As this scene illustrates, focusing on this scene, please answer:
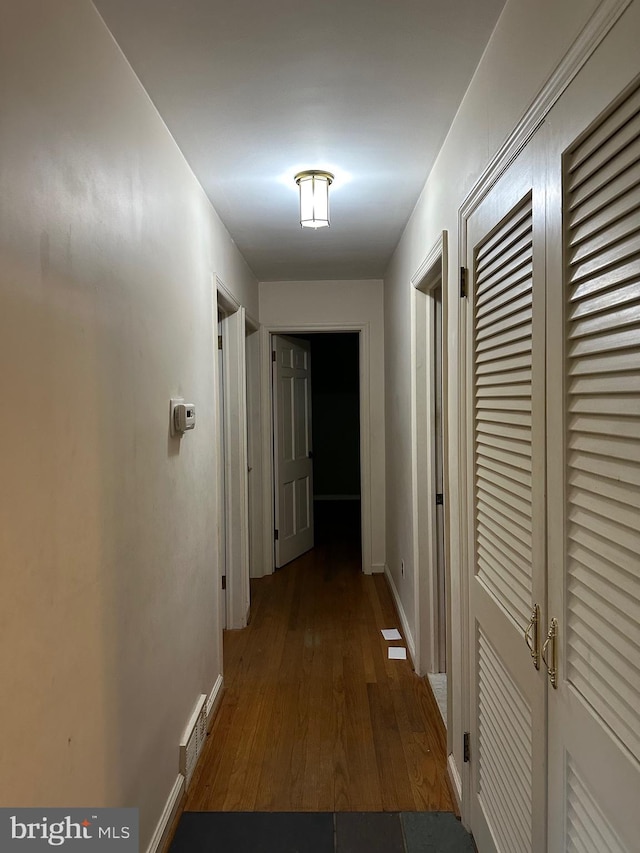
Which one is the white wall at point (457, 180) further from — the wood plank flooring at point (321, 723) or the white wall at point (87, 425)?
the white wall at point (87, 425)

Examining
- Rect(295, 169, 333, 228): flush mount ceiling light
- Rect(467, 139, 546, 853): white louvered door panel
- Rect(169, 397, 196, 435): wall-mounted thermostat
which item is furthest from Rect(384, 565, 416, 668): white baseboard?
Rect(295, 169, 333, 228): flush mount ceiling light

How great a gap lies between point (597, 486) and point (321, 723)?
2.07 m

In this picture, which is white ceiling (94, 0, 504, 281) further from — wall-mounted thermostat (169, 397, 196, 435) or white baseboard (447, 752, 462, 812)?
white baseboard (447, 752, 462, 812)

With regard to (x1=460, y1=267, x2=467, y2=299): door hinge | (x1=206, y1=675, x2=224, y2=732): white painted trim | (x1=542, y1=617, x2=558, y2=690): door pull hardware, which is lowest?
(x1=206, y1=675, x2=224, y2=732): white painted trim

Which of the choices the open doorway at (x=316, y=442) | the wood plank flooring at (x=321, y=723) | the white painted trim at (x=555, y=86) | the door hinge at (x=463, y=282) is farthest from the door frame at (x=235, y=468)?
the white painted trim at (x=555, y=86)

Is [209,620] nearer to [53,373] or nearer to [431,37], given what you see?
[53,373]

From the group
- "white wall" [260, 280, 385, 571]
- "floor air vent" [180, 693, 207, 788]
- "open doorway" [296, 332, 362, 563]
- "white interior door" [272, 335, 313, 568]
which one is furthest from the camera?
"open doorway" [296, 332, 362, 563]

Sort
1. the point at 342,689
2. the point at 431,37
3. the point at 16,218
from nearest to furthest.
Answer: the point at 16,218 → the point at 431,37 → the point at 342,689

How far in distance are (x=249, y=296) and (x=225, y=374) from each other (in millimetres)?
818

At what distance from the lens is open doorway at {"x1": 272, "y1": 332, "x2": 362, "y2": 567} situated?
4934 millimetres

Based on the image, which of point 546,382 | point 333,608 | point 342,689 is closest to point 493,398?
point 546,382

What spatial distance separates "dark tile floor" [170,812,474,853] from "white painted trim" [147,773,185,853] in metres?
0.05

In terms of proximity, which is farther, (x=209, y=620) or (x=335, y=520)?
(x=335, y=520)

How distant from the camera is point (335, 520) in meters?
7.02
